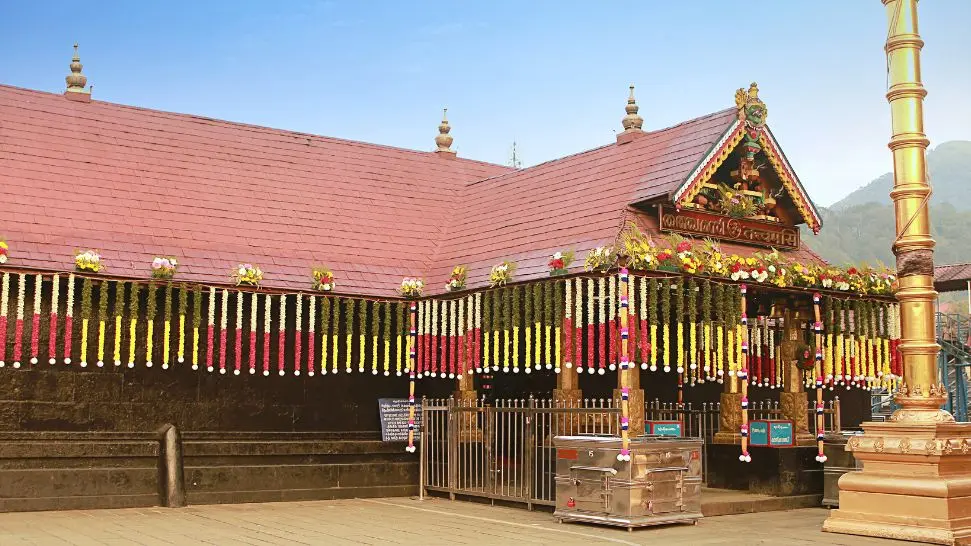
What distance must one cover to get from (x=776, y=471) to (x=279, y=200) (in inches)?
381

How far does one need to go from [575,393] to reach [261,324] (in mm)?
5309

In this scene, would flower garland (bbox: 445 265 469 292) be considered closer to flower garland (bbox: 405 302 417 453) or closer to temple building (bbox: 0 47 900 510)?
temple building (bbox: 0 47 900 510)

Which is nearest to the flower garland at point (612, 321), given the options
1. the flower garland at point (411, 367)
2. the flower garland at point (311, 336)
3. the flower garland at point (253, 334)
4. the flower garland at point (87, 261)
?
the flower garland at point (411, 367)

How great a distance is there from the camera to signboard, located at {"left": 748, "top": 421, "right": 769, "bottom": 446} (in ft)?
53.5

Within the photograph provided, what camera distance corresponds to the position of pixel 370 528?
13406 mm

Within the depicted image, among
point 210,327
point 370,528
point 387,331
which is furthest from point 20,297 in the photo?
point 370,528

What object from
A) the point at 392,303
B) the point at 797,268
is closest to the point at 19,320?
the point at 392,303

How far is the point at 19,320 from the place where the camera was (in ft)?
48.8

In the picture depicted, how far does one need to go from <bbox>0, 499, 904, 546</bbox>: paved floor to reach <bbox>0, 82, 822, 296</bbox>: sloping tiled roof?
358 centimetres

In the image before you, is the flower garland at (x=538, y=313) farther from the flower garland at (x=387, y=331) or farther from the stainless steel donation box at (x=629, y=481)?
the flower garland at (x=387, y=331)

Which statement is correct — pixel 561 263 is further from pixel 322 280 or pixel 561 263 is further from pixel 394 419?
pixel 394 419

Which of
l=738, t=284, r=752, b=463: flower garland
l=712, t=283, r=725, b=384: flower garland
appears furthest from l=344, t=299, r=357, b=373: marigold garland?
l=738, t=284, r=752, b=463: flower garland

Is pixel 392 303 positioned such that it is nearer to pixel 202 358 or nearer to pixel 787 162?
pixel 202 358

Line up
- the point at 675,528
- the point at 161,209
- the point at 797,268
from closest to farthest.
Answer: the point at 675,528
the point at 797,268
the point at 161,209
